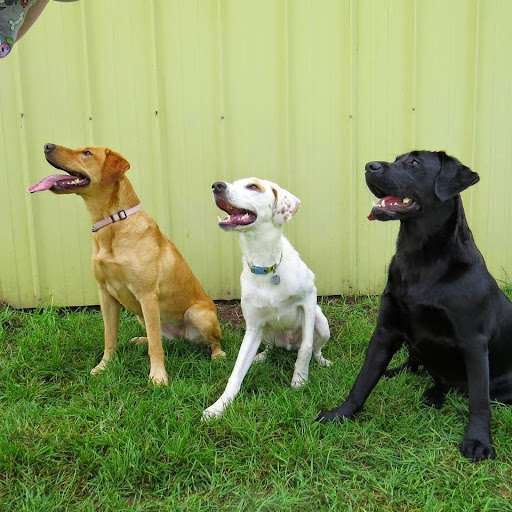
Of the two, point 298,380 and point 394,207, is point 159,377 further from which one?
point 394,207

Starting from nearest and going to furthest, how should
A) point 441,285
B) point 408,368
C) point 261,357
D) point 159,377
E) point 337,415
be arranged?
1. point 441,285
2. point 337,415
3. point 159,377
4. point 408,368
5. point 261,357

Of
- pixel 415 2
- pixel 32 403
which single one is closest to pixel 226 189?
pixel 32 403

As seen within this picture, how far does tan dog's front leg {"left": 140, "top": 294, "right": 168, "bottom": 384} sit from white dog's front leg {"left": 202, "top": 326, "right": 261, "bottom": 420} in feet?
1.70

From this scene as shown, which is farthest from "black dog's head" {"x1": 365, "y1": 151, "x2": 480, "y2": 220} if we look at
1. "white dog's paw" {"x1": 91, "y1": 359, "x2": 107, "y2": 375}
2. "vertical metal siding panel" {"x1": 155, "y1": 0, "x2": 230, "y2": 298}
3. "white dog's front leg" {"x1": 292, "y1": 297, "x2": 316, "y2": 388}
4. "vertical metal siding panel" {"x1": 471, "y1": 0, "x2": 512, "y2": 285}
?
"vertical metal siding panel" {"x1": 471, "y1": 0, "x2": 512, "y2": 285}

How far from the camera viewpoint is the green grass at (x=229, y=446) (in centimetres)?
204

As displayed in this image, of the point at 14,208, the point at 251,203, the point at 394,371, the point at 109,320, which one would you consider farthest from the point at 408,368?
the point at 14,208

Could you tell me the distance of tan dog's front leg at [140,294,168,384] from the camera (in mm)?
3082

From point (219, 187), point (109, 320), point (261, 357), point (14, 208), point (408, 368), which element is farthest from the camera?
point (14, 208)

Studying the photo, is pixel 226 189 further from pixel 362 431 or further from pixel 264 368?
pixel 362 431

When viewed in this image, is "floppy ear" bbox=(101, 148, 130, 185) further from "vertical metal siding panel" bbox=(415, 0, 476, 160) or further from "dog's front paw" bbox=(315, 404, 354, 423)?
"vertical metal siding panel" bbox=(415, 0, 476, 160)

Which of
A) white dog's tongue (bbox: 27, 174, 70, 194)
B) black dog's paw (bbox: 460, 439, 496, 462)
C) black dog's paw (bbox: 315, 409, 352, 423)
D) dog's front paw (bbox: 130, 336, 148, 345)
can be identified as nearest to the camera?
black dog's paw (bbox: 460, 439, 496, 462)

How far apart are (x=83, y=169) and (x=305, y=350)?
1.80 m

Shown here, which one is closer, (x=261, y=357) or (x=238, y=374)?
(x=238, y=374)

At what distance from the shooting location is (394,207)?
235 centimetres
